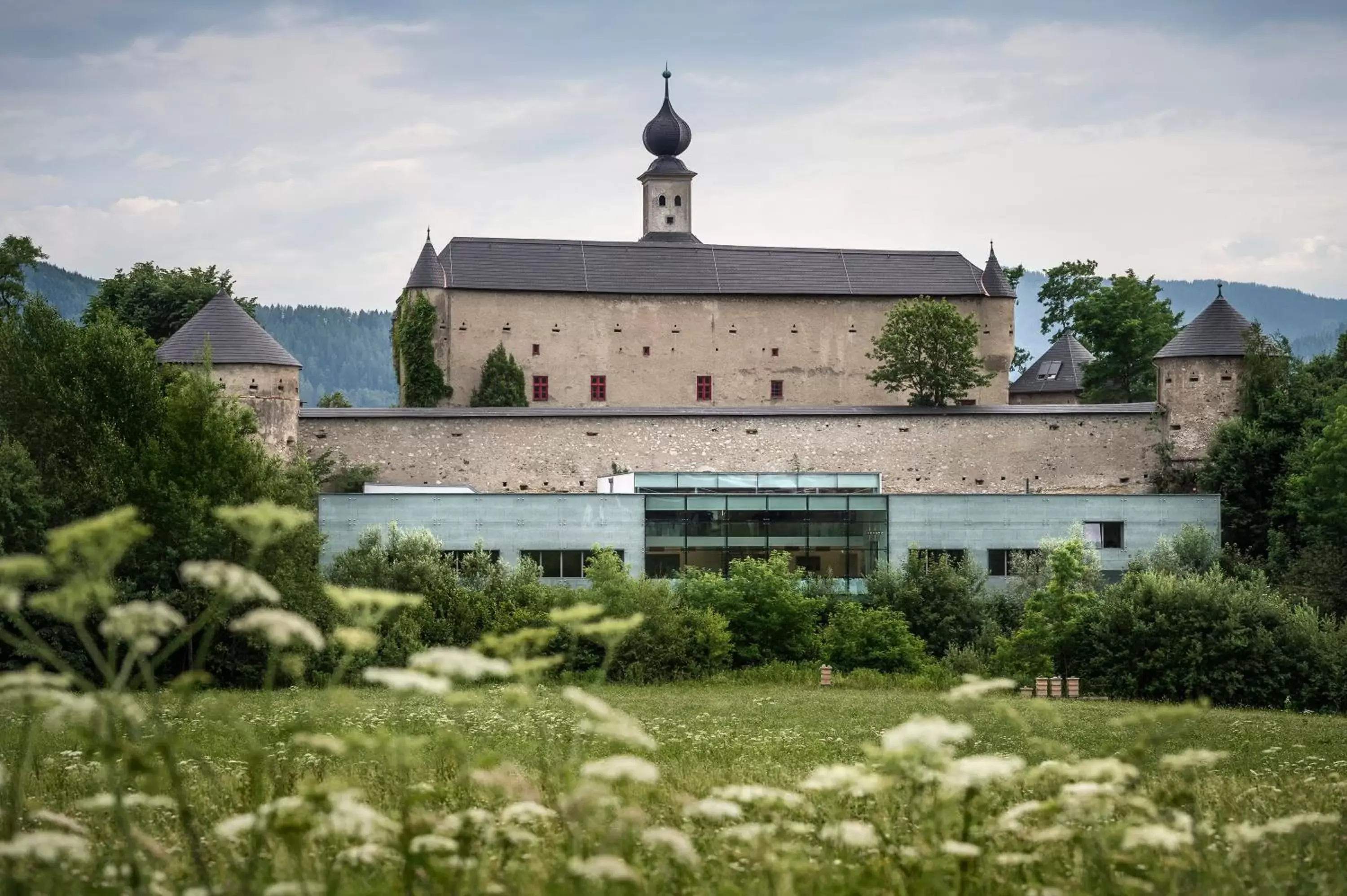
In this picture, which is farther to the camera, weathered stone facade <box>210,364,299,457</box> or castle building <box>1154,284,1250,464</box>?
castle building <box>1154,284,1250,464</box>

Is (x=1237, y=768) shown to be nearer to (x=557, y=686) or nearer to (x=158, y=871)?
(x=158, y=871)

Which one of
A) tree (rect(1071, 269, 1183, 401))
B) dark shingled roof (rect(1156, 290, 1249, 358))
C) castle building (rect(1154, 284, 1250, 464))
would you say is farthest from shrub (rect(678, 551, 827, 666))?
tree (rect(1071, 269, 1183, 401))

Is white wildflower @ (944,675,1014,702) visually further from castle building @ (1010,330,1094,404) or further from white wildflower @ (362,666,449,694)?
castle building @ (1010,330,1094,404)

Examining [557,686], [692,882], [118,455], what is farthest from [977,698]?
[118,455]

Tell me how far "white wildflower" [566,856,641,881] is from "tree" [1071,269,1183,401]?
53.2 meters

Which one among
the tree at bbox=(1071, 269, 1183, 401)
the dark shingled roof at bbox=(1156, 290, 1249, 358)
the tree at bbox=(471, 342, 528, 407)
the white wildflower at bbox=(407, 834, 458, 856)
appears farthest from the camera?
the tree at bbox=(1071, 269, 1183, 401)

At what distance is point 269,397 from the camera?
42.6m

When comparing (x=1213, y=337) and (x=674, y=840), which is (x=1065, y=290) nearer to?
(x=1213, y=337)

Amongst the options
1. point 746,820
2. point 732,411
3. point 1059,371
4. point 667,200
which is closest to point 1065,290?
point 1059,371

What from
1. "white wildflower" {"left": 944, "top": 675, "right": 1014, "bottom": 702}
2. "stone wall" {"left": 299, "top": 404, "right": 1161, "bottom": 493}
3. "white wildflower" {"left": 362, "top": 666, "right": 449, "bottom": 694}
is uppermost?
"stone wall" {"left": 299, "top": 404, "right": 1161, "bottom": 493}

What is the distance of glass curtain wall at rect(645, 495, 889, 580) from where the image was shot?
127 ft

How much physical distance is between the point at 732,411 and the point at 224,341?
12.6m

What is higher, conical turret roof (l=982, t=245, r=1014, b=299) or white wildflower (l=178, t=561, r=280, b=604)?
conical turret roof (l=982, t=245, r=1014, b=299)

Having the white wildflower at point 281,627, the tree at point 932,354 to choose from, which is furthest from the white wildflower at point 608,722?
the tree at point 932,354
